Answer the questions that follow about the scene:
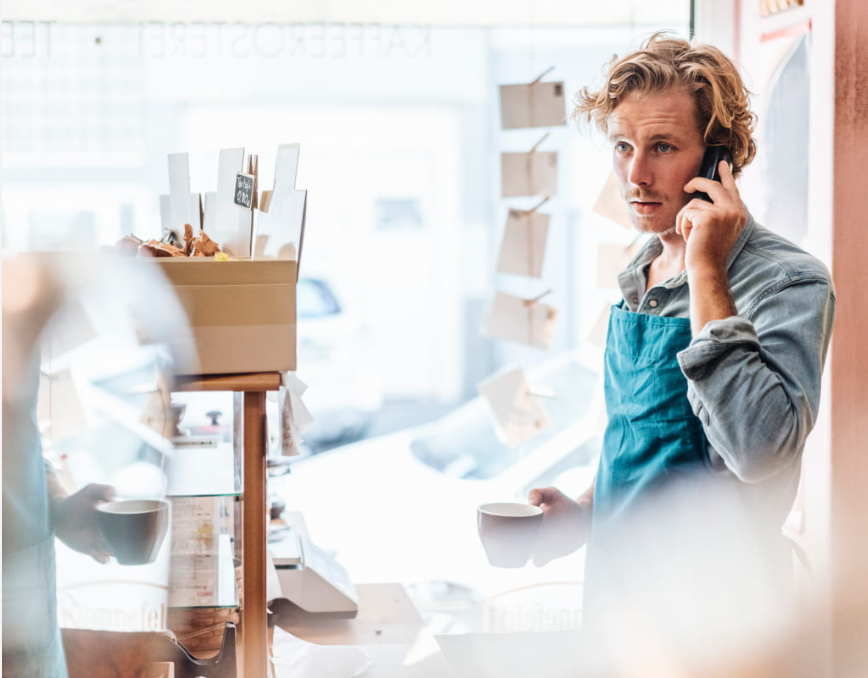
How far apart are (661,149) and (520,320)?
0.95 meters

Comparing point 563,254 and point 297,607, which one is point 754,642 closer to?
point 297,607

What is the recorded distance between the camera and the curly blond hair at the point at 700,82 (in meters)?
1.37

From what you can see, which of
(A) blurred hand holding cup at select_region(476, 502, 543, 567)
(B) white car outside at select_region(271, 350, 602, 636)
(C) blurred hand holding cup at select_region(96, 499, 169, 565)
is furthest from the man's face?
(B) white car outside at select_region(271, 350, 602, 636)

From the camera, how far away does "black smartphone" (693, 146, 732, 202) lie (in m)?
1.37

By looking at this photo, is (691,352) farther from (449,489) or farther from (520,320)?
(449,489)

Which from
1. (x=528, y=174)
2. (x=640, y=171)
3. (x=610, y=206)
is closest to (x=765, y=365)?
(x=640, y=171)

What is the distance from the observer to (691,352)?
3.77 feet

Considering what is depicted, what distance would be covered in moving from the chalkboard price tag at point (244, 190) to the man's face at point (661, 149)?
0.58 m

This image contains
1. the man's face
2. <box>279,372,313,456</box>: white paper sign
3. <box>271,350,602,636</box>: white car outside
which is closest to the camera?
<box>279,372,313,456</box>: white paper sign

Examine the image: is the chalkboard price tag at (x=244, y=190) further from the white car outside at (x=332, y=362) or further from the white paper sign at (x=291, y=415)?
the white car outside at (x=332, y=362)

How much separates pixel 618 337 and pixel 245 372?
25.6 inches

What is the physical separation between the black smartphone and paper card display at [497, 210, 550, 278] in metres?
0.89

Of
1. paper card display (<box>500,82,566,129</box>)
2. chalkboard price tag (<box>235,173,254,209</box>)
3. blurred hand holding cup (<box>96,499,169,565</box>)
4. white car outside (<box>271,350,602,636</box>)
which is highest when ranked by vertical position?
paper card display (<box>500,82,566,129</box>)

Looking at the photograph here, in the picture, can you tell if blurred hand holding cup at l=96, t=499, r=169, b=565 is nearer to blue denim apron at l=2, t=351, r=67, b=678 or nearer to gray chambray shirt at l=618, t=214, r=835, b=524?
blue denim apron at l=2, t=351, r=67, b=678
